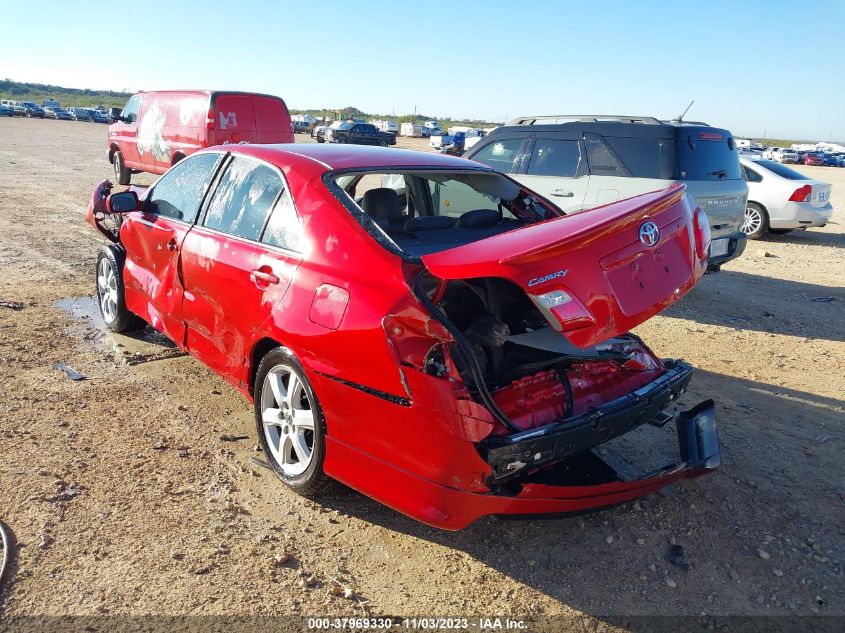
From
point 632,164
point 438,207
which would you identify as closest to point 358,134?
point 632,164

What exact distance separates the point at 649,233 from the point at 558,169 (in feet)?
17.4

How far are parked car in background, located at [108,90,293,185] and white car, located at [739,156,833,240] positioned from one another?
29.8ft

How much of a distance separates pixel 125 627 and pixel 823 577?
287 centimetres

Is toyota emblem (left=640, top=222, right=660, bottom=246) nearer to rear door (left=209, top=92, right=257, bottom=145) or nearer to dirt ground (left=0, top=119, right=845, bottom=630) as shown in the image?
dirt ground (left=0, top=119, right=845, bottom=630)

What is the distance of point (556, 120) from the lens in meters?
8.40

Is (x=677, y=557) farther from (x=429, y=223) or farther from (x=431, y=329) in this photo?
(x=429, y=223)

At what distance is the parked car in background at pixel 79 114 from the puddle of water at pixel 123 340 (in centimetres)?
6588

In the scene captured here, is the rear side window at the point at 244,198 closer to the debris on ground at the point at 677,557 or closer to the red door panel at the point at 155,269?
the red door panel at the point at 155,269

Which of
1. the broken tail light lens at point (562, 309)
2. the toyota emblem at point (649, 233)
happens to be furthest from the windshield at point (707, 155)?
the broken tail light lens at point (562, 309)

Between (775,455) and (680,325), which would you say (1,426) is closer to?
(775,455)

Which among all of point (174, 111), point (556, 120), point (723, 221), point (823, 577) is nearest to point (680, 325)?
point (723, 221)

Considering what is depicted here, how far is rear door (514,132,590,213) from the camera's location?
7680mm

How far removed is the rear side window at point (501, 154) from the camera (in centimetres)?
831

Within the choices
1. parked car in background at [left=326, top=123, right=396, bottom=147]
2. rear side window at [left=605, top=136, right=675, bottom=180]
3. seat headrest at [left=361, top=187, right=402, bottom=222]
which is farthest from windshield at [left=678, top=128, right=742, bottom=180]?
parked car in background at [left=326, top=123, right=396, bottom=147]
